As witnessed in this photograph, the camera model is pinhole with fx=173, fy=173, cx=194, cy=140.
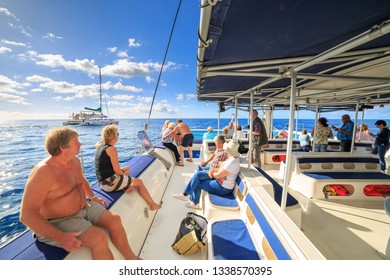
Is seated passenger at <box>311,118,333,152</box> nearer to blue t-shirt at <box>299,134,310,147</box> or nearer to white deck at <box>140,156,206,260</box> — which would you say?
blue t-shirt at <box>299,134,310,147</box>

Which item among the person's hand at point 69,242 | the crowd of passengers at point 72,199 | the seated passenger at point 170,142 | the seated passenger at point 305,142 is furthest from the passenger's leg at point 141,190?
the seated passenger at point 305,142

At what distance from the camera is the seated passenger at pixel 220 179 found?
248 cm

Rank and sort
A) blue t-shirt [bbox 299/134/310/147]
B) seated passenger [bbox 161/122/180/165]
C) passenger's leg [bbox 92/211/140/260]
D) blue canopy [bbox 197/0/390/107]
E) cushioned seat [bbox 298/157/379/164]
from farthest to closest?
1. blue t-shirt [bbox 299/134/310/147]
2. seated passenger [bbox 161/122/180/165]
3. cushioned seat [bbox 298/157/379/164]
4. passenger's leg [bbox 92/211/140/260]
5. blue canopy [bbox 197/0/390/107]

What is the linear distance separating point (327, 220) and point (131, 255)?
2.75m

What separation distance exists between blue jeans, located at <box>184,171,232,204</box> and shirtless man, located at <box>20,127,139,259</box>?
141cm

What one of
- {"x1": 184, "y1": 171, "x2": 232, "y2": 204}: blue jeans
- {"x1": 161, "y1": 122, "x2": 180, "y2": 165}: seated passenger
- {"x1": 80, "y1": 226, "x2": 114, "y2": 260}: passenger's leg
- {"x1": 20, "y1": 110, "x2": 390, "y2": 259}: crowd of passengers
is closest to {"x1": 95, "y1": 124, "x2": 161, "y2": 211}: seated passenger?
{"x1": 20, "y1": 110, "x2": 390, "y2": 259}: crowd of passengers

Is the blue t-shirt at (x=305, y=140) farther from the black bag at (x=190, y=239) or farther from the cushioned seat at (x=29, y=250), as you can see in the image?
the cushioned seat at (x=29, y=250)

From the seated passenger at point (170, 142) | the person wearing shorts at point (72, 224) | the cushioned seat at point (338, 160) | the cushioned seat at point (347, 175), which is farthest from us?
the seated passenger at point (170, 142)

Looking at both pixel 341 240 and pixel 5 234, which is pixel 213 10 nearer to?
pixel 341 240

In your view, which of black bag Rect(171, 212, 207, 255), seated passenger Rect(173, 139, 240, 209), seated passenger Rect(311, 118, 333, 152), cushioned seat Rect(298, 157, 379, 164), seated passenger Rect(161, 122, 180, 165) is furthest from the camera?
seated passenger Rect(161, 122, 180, 165)

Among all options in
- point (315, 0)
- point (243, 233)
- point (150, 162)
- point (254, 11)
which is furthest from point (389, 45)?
point (150, 162)

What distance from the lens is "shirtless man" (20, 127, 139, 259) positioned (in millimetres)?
1098

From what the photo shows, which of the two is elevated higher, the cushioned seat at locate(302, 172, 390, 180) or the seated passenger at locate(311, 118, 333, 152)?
Answer: the seated passenger at locate(311, 118, 333, 152)

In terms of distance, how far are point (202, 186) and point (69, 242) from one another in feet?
5.94
